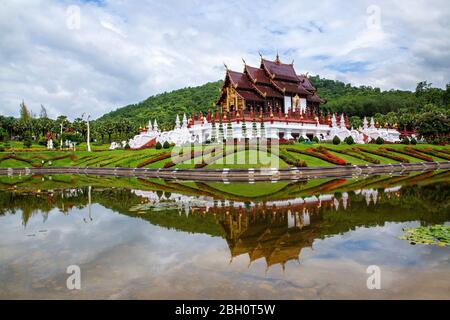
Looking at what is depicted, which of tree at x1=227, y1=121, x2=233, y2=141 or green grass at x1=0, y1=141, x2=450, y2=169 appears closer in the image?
green grass at x1=0, y1=141, x2=450, y2=169

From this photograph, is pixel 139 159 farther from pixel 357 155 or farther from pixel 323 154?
pixel 357 155

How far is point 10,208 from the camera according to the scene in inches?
803

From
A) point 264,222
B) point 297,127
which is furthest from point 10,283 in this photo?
point 297,127

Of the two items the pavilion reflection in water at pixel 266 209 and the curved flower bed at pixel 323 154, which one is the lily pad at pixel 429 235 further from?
the curved flower bed at pixel 323 154

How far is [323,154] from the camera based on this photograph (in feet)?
136

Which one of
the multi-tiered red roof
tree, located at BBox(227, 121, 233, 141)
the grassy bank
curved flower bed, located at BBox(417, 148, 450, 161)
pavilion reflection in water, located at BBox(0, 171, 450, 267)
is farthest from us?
the multi-tiered red roof

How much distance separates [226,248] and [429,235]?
6288 millimetres

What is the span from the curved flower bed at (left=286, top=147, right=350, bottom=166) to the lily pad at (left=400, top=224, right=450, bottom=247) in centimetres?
2651

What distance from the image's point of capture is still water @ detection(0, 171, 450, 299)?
27.1 ft

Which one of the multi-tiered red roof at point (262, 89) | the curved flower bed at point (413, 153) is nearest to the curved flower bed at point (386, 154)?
the curved flower bed at point (413, 153)

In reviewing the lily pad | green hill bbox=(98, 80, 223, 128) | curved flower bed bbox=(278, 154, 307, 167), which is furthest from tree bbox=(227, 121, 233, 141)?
green hill bbox=(98, 80, 223, 128)

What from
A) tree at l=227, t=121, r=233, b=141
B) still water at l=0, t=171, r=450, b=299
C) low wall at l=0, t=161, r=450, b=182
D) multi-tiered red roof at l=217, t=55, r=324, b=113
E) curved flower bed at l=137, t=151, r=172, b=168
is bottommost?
still water at l=0, t=171, r=450, b=299

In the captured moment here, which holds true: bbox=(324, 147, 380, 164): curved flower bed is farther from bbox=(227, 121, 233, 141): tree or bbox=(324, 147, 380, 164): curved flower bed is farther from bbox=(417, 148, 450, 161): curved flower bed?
bbox=(227, 121, 233, 141): tree

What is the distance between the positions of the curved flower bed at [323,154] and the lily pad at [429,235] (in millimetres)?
26506
